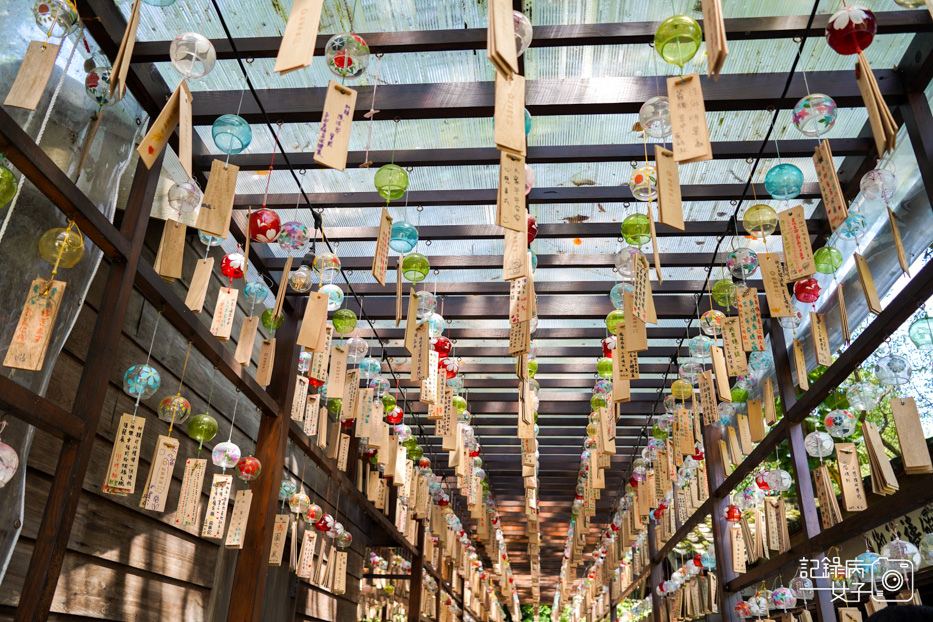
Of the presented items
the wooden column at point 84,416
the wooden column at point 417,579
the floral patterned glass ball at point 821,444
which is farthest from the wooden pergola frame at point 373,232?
the wooden column at point 417,579

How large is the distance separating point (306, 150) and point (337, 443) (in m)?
2.02

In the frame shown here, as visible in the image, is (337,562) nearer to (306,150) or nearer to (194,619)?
(194,619)

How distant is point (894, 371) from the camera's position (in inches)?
98.7

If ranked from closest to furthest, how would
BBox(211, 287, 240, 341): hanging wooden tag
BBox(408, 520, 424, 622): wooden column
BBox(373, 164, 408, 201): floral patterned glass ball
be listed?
BBox(373, 164, 408, 201): floral patterned glass ball → BBox(211, 287, 240, 341): hanging wooden tag → BBox(408, 520, 424, 622): wooden column

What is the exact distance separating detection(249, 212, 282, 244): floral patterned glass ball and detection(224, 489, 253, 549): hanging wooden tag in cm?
121

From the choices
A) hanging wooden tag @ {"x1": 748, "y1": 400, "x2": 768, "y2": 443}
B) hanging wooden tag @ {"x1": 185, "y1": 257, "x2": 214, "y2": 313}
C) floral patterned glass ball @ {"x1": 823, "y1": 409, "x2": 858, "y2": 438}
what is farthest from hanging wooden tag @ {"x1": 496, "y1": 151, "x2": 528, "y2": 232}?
hanging wooden tag @ {"x1": 748, "y1": 400, "x2": 768, "y2": 443}

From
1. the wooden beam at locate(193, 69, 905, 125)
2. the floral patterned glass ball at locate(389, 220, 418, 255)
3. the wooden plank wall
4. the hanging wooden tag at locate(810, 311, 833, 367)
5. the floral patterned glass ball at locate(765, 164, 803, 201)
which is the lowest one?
the wooden plank wall

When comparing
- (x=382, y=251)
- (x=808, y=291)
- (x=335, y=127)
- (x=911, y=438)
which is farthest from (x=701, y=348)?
(x=335, y=127)

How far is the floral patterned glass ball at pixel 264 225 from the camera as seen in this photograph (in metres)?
2.56

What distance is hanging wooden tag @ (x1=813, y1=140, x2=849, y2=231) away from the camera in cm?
199

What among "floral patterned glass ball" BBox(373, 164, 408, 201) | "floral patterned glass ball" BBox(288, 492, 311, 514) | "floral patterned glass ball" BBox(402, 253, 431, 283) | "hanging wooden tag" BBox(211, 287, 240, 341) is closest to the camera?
"floral patterned glass ball" BBox(373, 164, 408, 201)

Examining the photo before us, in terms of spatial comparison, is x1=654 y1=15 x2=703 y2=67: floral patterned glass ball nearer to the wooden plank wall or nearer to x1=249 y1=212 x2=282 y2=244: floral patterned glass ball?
x1=249 y1=212 x2=282 y2=244: floral patterned glass ball

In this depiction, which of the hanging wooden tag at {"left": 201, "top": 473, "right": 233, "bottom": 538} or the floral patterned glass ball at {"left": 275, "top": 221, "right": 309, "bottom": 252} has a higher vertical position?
the floral patterned glass ball at {"left": 275, "top": 221, "right": 309, "bottom": 252}

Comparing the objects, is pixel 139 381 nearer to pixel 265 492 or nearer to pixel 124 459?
pixel 124 459
